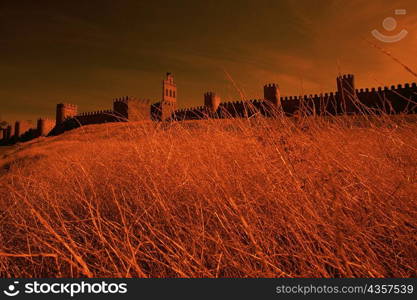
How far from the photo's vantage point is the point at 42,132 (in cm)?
4762

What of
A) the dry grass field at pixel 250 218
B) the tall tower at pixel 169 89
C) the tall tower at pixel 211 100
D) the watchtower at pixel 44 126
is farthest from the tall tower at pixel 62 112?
the dry grass field at pixel 250 218

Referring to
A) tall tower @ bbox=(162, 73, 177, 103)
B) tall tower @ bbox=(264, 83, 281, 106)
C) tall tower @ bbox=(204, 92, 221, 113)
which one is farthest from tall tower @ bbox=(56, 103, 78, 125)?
tall tower @ bbox=(264, 83, 281, 106)

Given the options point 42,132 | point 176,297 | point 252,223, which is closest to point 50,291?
point 176,297

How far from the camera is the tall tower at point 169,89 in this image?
2636 inches

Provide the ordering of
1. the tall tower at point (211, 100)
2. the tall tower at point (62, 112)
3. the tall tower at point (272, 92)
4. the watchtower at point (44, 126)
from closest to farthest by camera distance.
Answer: the tall tower at point (272, 92)
the tall tower at point (211, 100)
the watchtower at point (44, 126)
the tall tower at point (62, 112)

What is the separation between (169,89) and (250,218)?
231ft

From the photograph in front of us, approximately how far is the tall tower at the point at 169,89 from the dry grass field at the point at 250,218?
66420 millimetres

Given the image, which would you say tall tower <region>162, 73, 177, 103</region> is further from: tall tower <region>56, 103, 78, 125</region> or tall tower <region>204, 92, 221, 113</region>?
tall tower <region>204, 92, 221, 113</region>

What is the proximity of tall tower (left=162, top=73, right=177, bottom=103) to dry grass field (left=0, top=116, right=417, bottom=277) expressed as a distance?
2615 inches

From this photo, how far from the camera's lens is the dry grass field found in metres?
1.09

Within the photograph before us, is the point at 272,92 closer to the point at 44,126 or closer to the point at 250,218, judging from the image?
the point at 250,218

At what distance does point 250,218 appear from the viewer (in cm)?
146

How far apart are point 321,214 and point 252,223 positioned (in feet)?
1.18

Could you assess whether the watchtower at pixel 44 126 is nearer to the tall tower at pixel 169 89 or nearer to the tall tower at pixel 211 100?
the tall tower at pixel 169 89
